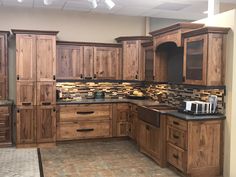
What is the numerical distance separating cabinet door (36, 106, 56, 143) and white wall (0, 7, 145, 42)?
1780 mm

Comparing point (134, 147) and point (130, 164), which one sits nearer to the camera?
point (130, 164)

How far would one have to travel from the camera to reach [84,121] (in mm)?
6320

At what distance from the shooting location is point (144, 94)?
7.13 metres

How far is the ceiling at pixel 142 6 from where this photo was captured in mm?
5789

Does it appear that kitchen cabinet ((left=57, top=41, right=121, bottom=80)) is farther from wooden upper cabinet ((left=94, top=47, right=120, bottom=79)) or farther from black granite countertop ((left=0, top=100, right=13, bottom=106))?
black granite countertop ((left=0, top=100, right=13, bottom=106))

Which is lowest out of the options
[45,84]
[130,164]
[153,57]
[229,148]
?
[130,164]

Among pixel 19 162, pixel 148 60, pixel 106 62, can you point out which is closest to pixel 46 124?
pixel 19 162

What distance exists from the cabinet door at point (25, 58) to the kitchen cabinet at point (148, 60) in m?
2.41

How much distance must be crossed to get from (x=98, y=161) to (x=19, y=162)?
4.47ft

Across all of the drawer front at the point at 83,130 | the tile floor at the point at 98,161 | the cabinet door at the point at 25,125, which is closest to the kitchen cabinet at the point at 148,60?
the drawer front at the point at 83,130

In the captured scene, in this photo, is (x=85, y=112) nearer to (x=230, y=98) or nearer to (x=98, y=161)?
(x=98, y=161)

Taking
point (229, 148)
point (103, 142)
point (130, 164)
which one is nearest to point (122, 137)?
point (103, 142)

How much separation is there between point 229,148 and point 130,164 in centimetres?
164

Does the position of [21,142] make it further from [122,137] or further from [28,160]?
[122,137]
